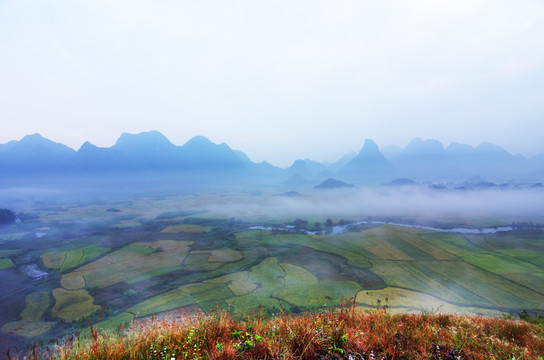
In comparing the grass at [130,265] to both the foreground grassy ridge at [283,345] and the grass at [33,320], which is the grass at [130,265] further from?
the foreground grassy ridge at [283,345]

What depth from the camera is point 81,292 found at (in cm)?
3844

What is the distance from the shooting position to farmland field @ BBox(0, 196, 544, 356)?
32219 millimetres

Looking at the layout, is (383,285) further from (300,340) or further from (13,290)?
(13,290)

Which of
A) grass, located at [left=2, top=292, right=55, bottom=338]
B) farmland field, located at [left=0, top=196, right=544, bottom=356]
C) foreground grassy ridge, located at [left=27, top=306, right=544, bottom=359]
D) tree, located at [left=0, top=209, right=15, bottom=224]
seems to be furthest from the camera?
tree, located at [left=0, top=209, right=15, bottom=224]

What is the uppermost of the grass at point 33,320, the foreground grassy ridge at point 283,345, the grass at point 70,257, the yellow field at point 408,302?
the foreground grassy ridge at point 283,345

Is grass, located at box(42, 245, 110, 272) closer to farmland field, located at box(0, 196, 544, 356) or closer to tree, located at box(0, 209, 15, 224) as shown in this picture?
farmland field, located at box(0, 196, 544, 356)

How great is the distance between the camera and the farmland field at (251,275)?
1268 inches

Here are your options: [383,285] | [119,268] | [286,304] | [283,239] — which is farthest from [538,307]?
[119,268]

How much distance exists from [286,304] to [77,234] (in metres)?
103

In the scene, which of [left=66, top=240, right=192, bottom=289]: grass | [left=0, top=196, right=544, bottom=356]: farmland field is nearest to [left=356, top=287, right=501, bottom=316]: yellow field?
[left=0, top=196, right=544, bottom=356]: farmland field

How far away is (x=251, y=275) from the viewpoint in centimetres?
4528

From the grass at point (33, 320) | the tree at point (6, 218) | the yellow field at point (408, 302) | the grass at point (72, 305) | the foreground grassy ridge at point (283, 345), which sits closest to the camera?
the foreground grassy ridge at point (283, 345)

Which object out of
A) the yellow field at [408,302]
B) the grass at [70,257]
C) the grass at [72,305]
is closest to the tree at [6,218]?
the grass at [70,257]

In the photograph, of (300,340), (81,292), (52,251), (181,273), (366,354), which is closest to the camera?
(366,354)
